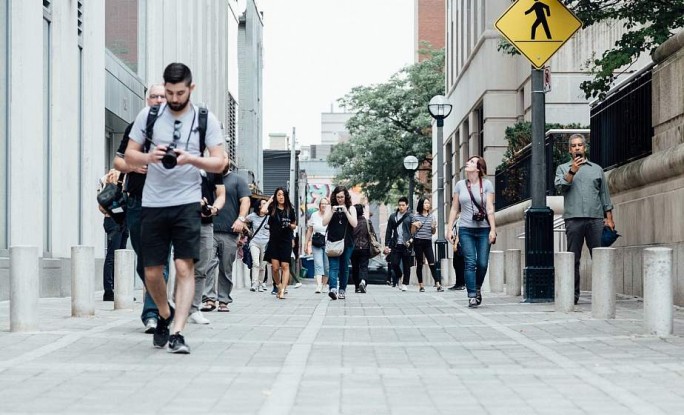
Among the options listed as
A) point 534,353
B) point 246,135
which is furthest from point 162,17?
point 246,135

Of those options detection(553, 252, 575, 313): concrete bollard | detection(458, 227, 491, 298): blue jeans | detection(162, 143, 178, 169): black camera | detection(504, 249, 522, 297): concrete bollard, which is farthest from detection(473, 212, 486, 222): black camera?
detection(162, 143, 178, 169): black camera

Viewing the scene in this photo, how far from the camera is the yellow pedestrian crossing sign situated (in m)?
15.3

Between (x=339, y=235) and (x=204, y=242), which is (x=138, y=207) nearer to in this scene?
(x=204, y=242)

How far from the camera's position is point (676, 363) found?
8.16 meters

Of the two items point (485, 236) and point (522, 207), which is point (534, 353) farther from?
point (522, 207)

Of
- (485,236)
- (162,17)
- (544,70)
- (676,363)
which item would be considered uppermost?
(162,17)

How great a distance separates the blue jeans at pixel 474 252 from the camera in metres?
14.9

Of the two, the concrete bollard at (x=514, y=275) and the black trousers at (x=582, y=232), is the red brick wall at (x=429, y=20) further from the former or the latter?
the black trousers at (x=582, y=232)

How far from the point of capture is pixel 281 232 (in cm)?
1861

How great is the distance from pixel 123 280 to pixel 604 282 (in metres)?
5.11

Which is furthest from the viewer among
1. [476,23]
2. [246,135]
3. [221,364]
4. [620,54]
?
[246,135]

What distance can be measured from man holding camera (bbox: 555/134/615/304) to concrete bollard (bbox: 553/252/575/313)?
2.84ft

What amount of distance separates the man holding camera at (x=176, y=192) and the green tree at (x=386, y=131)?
52.9 meters

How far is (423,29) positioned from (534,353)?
8539 centimetres
